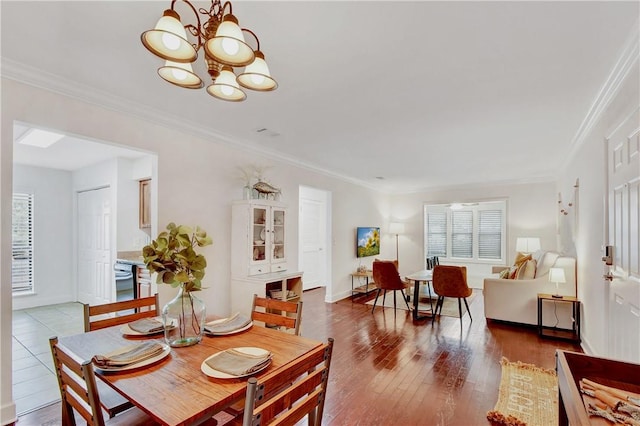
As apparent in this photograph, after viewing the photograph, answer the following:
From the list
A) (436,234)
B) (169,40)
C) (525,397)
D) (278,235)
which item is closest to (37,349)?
(278,235)

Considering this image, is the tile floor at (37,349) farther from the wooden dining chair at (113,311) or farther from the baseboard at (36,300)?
the wooden dining chair at (113,311)

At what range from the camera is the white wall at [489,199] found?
6.39 metres

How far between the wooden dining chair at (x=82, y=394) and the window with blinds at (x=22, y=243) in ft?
17.2

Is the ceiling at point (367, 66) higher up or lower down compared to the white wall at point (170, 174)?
higher up

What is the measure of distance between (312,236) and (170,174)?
4573 millimetres

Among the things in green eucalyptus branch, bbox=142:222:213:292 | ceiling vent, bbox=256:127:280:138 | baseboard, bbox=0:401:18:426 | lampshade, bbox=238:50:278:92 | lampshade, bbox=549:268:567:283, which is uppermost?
ceiling vent, bbox=256:127:280:138

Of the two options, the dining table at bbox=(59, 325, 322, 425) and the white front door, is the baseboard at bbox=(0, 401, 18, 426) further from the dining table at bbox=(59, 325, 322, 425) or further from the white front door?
the white front door

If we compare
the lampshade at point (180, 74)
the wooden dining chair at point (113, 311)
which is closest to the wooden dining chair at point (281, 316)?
the wooden dining chair at point (113, 311)

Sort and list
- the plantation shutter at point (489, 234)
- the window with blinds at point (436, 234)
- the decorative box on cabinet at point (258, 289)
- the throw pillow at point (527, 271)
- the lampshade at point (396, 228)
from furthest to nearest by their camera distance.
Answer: the window with blinds at point (436, 234) → the lampshade at point (396, 228) → the plantation shutter at point (489, 234) → the throw pillow at point (527, 271) → the decorative box on cabinet at point (258, 289)

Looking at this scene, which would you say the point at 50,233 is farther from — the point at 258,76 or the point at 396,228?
the point at 396,228

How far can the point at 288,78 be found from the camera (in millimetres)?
2312

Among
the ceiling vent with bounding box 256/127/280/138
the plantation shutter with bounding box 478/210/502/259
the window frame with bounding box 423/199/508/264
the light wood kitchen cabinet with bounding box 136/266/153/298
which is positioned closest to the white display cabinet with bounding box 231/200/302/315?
the ceiling vent with bounding box 256/127/280/138

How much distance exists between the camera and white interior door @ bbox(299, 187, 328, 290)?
7184 millimetres

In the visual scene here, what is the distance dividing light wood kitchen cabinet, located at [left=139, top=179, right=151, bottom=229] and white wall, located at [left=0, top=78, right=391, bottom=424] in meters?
1.14
